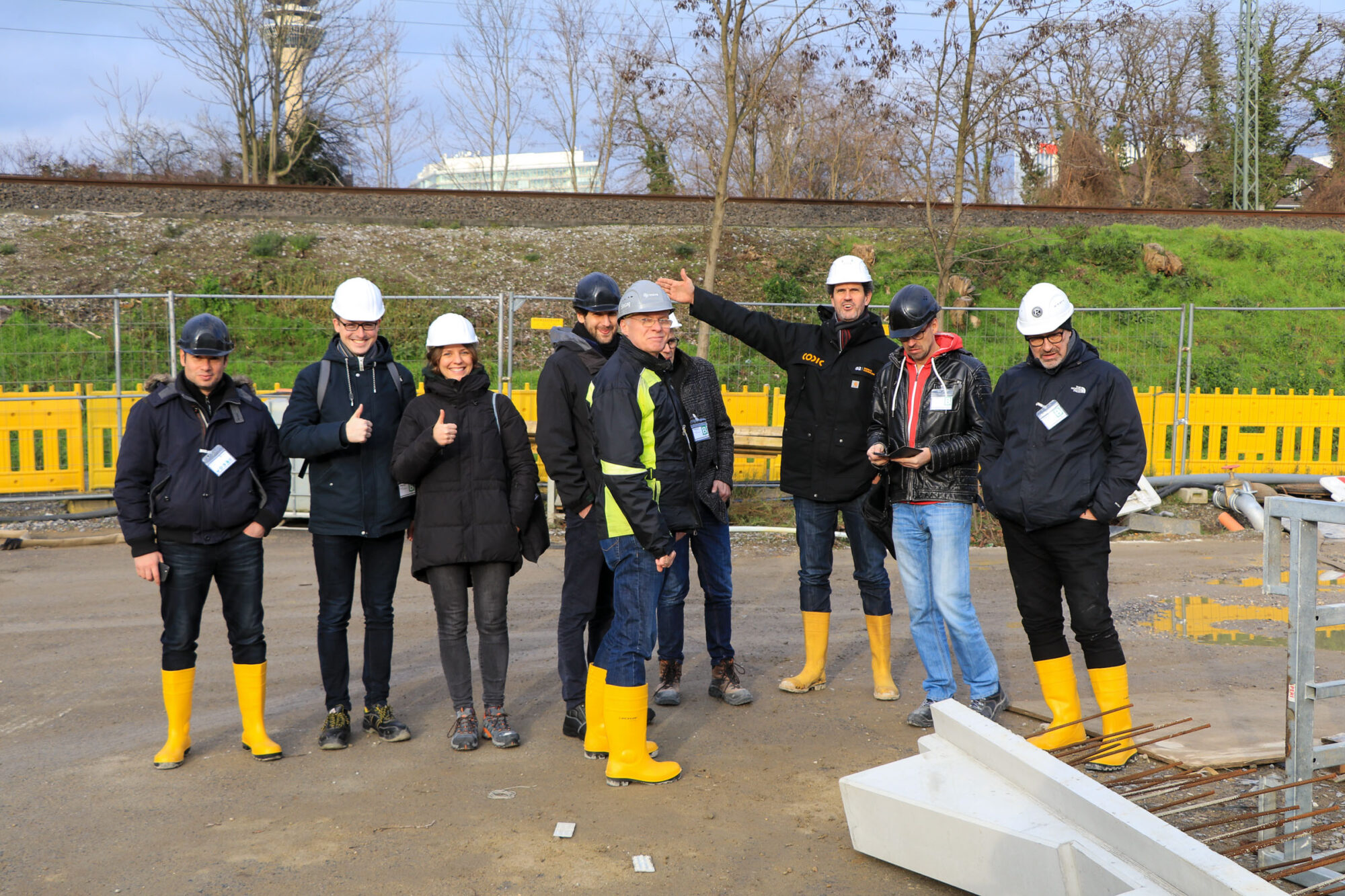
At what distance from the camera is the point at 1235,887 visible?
2.54 meters

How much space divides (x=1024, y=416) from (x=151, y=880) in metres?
3.88

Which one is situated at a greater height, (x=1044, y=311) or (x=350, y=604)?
(x=1044, y=311)

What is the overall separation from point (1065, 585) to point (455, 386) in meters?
2.93

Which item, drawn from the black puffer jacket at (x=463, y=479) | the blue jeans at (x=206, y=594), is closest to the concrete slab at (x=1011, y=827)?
the black puffer jacket at (x=463, y=479)

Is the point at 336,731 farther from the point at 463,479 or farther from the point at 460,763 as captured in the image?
the point at 463,479

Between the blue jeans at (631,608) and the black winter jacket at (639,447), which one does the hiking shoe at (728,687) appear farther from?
the black winter jacket at (639,447)

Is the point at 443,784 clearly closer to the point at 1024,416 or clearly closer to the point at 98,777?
the point at 98,777

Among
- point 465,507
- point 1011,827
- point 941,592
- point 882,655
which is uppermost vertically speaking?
point 465,507

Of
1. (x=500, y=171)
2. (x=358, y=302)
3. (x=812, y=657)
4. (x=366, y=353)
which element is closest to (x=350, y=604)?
(x=366, y=353)

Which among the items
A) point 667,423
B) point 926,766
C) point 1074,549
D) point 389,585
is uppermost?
point 667,423

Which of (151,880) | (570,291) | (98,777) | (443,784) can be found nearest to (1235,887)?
(443,784)

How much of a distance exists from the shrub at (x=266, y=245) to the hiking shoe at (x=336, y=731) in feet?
58.5

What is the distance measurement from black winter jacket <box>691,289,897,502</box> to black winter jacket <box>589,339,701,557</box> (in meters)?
1.16

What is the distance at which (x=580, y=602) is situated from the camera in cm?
493
